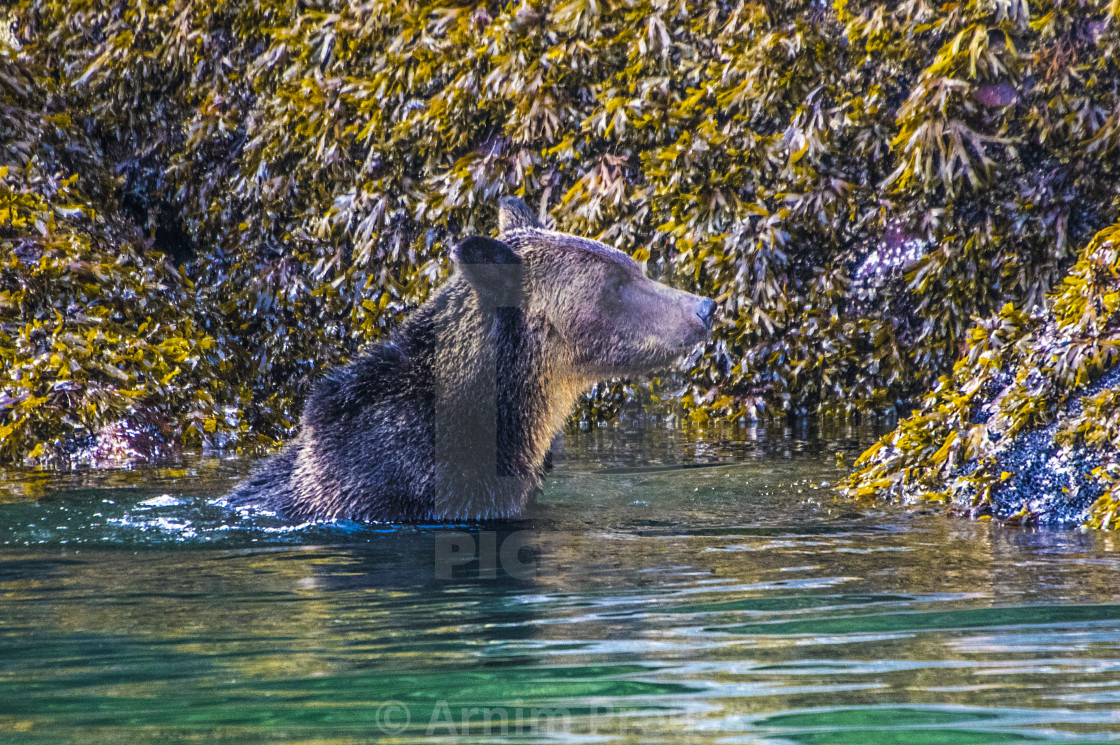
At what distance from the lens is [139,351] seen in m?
9.84

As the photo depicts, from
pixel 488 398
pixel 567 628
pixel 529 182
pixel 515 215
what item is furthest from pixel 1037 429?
pixel 529 182

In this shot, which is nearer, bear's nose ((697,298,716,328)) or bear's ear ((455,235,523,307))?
bear's ear ((455,235,523,307))

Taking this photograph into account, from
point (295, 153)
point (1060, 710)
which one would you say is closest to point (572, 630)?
point (1060, 710)

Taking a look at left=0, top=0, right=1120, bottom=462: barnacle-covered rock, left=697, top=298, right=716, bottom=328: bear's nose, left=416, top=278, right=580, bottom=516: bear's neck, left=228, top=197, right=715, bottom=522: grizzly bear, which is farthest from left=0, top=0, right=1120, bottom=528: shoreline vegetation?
left=416, top=278, right=580, bottom=516: bear's neck

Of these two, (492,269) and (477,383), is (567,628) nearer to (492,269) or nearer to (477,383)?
(477,383)

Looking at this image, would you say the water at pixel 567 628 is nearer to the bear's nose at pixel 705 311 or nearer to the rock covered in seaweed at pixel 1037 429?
the rock covered in seaweed at pixel 1037 429

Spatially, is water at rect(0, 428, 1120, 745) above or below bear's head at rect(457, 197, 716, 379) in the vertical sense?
below

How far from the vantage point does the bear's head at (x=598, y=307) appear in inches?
249

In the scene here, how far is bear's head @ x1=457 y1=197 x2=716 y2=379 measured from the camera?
6312mm

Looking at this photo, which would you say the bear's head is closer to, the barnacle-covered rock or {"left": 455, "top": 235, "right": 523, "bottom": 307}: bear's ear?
{"left": 455, "top": 235, "right": 523, "bottom": 307}: bear's ear

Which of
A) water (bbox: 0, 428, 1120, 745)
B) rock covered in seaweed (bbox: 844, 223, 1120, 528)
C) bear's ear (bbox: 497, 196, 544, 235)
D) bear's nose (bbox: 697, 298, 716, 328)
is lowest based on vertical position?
water (bbox: 0, 428, 1120, 745)

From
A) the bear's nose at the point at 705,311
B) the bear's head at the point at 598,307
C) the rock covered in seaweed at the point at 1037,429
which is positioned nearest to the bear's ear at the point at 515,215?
the bear's head at the point at 598,307

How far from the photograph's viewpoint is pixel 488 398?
20.0 ft

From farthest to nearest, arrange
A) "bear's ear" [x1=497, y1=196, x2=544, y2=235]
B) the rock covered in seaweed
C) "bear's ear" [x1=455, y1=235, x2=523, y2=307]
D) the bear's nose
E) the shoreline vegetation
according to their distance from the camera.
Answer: the shoreline vegetation < "bear's ear" [x1=497, y1=196, x2=544, y2=235] < the bear's nose < "bear's ear" [x1=455, y1=235, x2=523, y2=307] < the rock covered in seaweed
